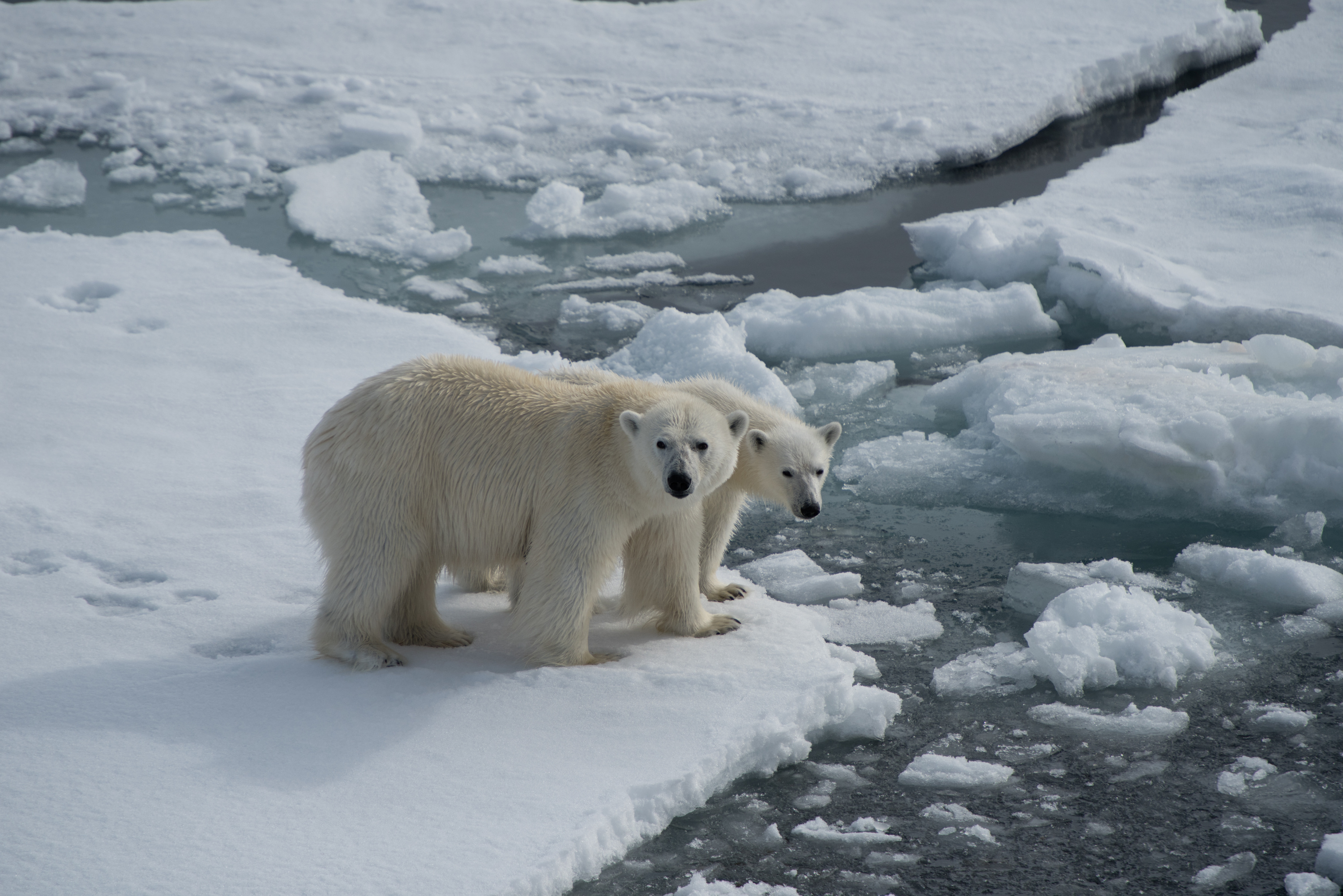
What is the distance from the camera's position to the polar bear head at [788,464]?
4.06 m

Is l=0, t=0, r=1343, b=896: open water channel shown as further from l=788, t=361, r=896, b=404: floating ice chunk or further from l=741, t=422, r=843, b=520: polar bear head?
l=741, t=422, r=843, b=520: polar bear head

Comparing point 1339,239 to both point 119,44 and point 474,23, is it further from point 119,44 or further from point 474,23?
point 119,44

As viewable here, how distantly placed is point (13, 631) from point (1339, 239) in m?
7.27

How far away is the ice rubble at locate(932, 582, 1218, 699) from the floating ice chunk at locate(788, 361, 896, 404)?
2.14 meters

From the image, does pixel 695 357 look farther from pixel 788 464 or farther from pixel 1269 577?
pixel 1269 577

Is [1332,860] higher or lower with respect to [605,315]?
lower

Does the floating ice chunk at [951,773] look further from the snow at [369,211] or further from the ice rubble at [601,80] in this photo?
the ice rubble at [601,80]

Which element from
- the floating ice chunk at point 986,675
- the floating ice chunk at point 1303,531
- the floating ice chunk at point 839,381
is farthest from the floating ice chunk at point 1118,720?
the floating ice chunk at point 839,381

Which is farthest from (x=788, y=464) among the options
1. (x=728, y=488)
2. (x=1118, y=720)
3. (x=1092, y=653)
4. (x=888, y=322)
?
(x=888, y=322)

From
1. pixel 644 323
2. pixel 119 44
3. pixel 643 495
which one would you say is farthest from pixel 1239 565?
pixel 119 44

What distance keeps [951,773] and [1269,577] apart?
1.74 meters

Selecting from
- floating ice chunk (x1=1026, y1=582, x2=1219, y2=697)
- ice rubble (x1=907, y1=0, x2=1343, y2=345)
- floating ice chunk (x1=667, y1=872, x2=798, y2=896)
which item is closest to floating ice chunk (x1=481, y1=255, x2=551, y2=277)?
ice rubble (x1=907, y1=0, x2=1343, y2=345)

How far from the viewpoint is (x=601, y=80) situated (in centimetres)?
1053

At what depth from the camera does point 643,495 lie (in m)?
3.65
